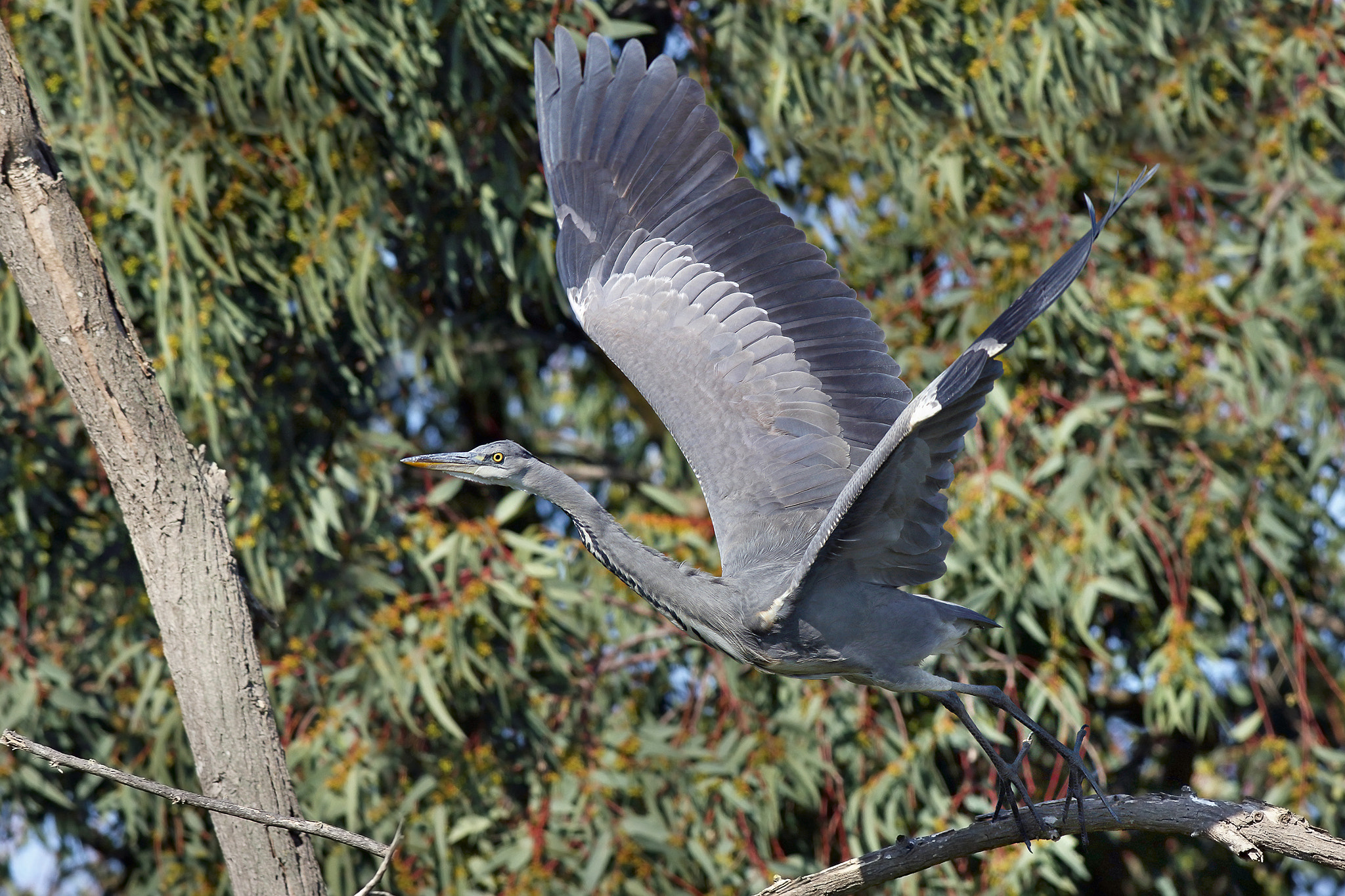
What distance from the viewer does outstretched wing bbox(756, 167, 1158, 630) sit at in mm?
1838

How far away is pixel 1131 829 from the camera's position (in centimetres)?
215

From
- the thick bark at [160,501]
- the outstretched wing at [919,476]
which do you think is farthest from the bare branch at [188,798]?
the outstretched wing at [919,476]

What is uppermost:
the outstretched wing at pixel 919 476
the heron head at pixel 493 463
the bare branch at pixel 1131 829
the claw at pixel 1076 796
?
the heron head at pixel 493 463

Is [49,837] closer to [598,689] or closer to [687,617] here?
[598,689]

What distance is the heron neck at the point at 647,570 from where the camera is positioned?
2.37m

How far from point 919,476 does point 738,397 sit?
82 cm

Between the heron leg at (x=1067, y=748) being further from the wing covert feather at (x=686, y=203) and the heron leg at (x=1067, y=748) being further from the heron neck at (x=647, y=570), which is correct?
the wing covert feather at (x=686, y=203)

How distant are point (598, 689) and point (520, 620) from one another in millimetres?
414

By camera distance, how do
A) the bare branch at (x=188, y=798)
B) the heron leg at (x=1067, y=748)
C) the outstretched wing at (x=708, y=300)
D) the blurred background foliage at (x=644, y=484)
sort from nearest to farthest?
the bare branch at (x=188, y=798), the heron leg at (x=1067, y=748), the outstretched wing at (x=708, y=300), the blurred background foliage at (x=644, y=484)

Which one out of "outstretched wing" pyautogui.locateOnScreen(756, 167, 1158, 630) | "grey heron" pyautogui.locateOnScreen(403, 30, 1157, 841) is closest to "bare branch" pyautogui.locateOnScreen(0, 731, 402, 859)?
"grey heron" pyautogui.locateOnScreen(403, 30, 1157, 841)

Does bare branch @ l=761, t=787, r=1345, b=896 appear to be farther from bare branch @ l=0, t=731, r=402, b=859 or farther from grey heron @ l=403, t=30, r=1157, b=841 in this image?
bare branch @ l=0, t=731, r=402, b=859

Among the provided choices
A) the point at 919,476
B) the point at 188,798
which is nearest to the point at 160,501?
the point at 188,798

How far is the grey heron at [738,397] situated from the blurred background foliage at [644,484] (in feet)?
1.79

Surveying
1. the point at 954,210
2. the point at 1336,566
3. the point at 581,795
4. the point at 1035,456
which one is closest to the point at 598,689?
the point at 581,795
